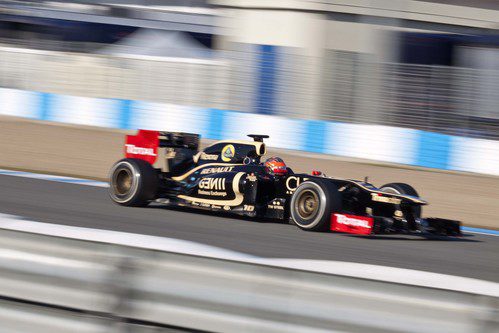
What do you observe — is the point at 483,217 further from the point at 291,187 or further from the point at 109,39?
the point at 109,39

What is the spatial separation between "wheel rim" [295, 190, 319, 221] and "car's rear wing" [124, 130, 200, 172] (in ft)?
6.53

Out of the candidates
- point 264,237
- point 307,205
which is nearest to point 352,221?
point 307,205

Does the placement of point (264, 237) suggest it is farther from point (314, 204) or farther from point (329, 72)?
point (329, 72)

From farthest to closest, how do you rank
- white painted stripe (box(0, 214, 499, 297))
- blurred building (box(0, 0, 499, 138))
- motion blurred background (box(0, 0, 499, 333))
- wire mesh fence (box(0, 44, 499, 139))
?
blurred building (box(0, 0, 499, 138)) → wire mesh fence (box(0, 44, 499, 139)) → white painted stripe (box(0, 214, 499, 297)) → motion blurred background (box(0, 0, 499, 333))

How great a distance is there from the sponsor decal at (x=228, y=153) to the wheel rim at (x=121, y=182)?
3.77 ft

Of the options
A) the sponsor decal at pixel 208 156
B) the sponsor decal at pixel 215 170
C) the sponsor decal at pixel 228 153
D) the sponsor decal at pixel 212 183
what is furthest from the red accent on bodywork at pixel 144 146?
the sponsor decal at pixel 212 183

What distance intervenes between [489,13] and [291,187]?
39.6ft

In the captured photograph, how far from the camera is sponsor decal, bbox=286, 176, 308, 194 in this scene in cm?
940

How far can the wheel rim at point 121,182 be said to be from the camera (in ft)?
33.6

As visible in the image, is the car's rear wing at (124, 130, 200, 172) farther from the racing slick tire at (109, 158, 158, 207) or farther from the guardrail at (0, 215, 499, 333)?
the guardrail at (0, 215, 499, 333)

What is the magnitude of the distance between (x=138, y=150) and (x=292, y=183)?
2233mm

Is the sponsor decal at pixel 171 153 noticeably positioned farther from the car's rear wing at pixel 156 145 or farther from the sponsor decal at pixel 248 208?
the sponsor decal at pixel 248 208

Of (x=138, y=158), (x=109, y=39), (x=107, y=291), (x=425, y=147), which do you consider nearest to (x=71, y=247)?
(x=107, y=291)

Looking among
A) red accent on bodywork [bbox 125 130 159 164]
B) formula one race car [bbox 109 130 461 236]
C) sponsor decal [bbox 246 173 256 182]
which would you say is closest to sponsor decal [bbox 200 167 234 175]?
formula one race car [bbox 109 130 461 236]
